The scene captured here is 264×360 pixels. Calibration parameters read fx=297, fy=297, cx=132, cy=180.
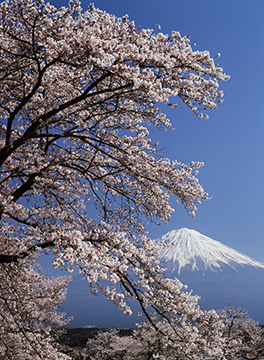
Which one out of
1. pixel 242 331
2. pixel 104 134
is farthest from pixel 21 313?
pixel 242 331

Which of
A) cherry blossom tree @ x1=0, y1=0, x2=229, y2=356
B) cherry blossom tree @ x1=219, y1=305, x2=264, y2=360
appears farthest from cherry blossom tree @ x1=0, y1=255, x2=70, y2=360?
cherry blossom tree @ x1=219, y1=305, x2=264, y2=360

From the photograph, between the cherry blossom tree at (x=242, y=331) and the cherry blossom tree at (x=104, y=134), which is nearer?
the cherry blossom tree at (x=104, y=134)

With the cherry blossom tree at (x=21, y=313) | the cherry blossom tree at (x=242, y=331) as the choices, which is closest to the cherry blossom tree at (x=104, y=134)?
the cherry blossom tree at (x=21, y=313)

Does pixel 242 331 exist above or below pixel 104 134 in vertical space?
above

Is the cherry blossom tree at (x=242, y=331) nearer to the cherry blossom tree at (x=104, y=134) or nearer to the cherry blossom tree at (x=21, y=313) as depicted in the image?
the cherry blossom tree at (x=21, y=313)

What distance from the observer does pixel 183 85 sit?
5.48m

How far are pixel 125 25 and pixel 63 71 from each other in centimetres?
156

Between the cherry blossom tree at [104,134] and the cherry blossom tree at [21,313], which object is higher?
the cherry blossom tree at [104,134]

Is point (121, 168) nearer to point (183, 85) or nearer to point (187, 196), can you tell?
point (187, 196)

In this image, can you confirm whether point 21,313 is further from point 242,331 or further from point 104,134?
point 242,331

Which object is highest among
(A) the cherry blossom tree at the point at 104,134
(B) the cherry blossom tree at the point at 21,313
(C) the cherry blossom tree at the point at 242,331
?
(C) the cherry blossom tree at the point at 242,331

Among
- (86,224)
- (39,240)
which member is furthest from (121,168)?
(39,240)

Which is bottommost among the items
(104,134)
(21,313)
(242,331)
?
(21,313)

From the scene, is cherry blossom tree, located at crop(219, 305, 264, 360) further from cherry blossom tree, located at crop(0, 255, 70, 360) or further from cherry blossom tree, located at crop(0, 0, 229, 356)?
cherry blossom tree, located at crop(0, 0, 229, 356)
